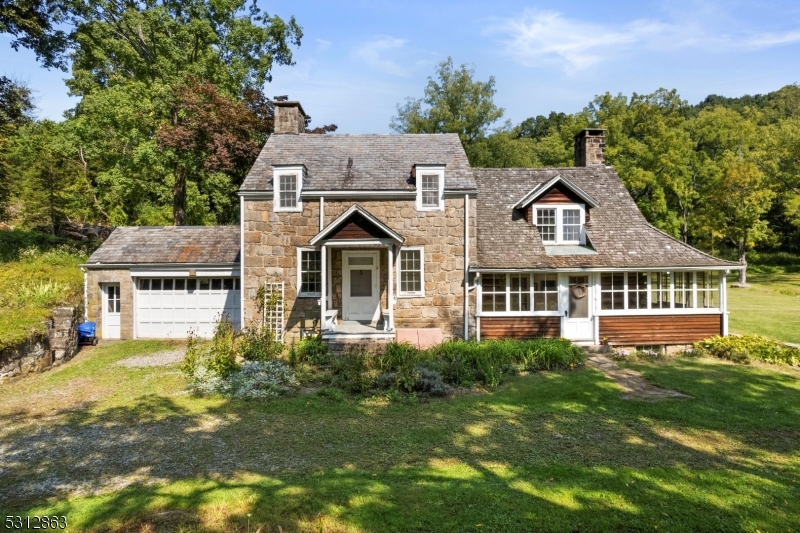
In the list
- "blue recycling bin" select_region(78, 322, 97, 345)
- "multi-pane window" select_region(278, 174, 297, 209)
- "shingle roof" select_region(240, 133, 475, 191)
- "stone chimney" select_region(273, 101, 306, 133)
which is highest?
"stone chimney" select_region(273, 101, 306, 133)

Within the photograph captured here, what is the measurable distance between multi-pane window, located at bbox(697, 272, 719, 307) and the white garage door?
56.3 feet

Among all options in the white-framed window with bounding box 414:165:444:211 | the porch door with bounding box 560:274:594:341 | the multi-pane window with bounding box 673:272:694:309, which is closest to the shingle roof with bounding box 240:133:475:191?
the white-framed window with bounding box 414:165:444:211

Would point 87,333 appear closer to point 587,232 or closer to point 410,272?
point 410,272

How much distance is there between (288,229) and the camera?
50.7 feet

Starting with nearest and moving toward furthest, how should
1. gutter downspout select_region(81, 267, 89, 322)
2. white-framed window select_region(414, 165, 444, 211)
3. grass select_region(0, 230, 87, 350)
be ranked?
grass select_region(0, 230, 87, 350)
white-framed window select_region(414, 165, 444, 211)
gutter downspout select_region(81, 267, 89, 322)

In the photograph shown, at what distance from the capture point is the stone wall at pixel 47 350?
11.8 metres

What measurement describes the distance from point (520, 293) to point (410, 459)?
9717 mm

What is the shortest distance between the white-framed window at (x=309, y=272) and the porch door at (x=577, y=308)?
8.57 metres

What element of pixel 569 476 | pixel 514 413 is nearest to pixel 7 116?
pixel 514 413

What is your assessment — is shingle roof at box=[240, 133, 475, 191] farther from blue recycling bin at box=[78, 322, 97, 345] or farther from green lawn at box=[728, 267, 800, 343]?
green lawn at box=[728, 267, 800, 343]

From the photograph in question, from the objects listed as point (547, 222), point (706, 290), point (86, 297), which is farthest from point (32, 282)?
point (706, 290)

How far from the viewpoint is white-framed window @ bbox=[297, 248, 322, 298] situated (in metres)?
15.4

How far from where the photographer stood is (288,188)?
15.5 metres

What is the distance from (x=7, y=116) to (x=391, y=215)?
1816 centimetres
